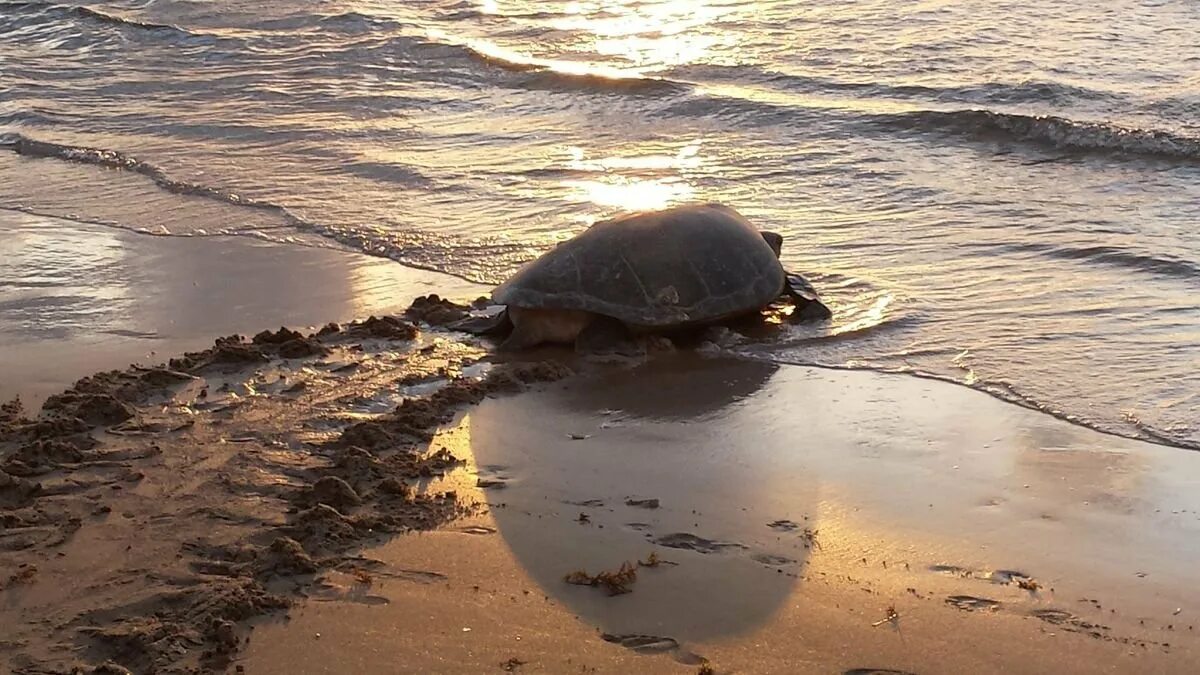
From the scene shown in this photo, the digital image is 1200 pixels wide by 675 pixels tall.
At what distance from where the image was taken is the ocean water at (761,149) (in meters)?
6.69

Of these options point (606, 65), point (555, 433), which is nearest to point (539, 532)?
point (555, 433)

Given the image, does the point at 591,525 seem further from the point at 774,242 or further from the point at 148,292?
the point at 148,292

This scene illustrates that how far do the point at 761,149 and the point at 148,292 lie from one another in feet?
16.4

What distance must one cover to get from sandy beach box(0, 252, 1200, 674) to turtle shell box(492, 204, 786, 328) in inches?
14.4

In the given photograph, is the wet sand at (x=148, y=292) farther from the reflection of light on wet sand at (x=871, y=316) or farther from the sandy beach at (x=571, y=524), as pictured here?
the reflection of light on wet sand at (x=871, y=316)

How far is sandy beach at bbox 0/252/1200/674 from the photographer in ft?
12.3

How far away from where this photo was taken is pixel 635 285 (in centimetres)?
640

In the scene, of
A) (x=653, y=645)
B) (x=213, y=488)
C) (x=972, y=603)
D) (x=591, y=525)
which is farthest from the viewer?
(x=213, y=488)

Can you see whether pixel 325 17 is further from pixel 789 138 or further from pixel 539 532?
pixel 539 532

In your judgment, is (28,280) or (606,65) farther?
(606,65)

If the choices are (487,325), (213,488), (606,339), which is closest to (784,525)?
(213,488)

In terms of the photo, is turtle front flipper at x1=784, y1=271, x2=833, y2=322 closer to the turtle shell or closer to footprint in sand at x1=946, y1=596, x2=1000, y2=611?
the turtle shell

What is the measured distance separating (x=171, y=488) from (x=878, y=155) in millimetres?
6801

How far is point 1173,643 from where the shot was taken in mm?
3811
